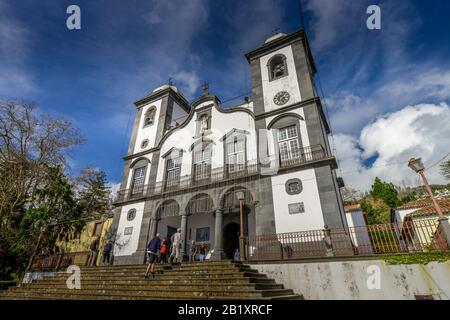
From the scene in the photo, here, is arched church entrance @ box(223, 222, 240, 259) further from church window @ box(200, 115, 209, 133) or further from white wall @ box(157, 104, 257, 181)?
church window @ box(200, 115, 209, 133)

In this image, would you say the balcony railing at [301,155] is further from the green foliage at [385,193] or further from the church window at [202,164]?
the green foliage at [385,193]

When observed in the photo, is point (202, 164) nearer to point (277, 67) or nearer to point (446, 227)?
point (277, 67)

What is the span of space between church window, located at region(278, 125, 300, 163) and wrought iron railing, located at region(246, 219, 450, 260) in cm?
435

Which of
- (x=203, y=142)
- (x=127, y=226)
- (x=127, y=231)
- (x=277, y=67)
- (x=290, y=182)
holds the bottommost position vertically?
(x=127, y=231)

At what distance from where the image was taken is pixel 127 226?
16047 mm

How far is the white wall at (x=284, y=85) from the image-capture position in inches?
577

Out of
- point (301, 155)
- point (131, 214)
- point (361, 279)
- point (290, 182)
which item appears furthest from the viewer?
point (131, 214)

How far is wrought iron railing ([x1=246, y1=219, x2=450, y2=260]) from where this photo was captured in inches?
277

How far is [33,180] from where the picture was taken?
1575cm

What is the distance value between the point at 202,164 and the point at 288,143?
19.0 ft

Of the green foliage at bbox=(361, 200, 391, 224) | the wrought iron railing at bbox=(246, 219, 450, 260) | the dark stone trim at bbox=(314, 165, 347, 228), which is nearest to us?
the wrought iron railing at bbox=(246, 219, 450, 260)

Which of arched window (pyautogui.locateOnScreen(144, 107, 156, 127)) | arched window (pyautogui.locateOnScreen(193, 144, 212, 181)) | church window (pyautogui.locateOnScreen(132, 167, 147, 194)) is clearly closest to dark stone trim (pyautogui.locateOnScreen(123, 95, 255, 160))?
church window (pyautogui.locateOnScreen(132, 167, 147, 194))

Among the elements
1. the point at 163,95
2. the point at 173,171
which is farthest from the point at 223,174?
the point at 163,95
